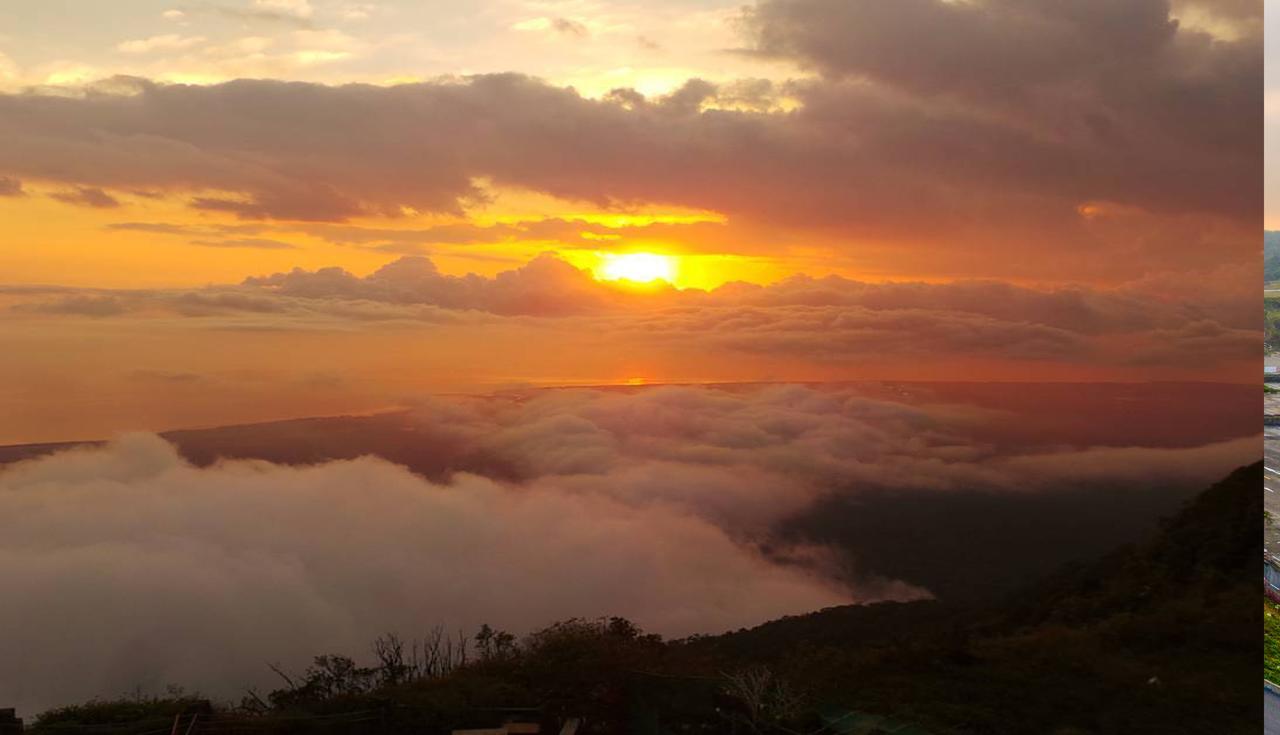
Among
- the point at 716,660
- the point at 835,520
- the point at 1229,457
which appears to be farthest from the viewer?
the point at 835,520

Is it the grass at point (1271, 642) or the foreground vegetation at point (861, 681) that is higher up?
the foreground vegetation at point (861, 681)

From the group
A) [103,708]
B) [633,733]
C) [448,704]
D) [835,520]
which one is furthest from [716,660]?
[835,520]

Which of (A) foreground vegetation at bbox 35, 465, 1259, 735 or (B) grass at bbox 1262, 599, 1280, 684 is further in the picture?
(B) grass at bbox 1262, 599, 1280, 684

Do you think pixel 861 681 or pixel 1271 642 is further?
pixel 1271 642

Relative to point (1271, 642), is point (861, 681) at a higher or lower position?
higher

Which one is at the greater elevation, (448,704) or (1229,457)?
(1229,457)

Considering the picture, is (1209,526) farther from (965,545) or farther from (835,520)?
(835,520)

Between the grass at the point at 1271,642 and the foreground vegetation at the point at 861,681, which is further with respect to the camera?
the grass at the point at 1271,642

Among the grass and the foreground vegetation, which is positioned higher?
the foreground vegetation
